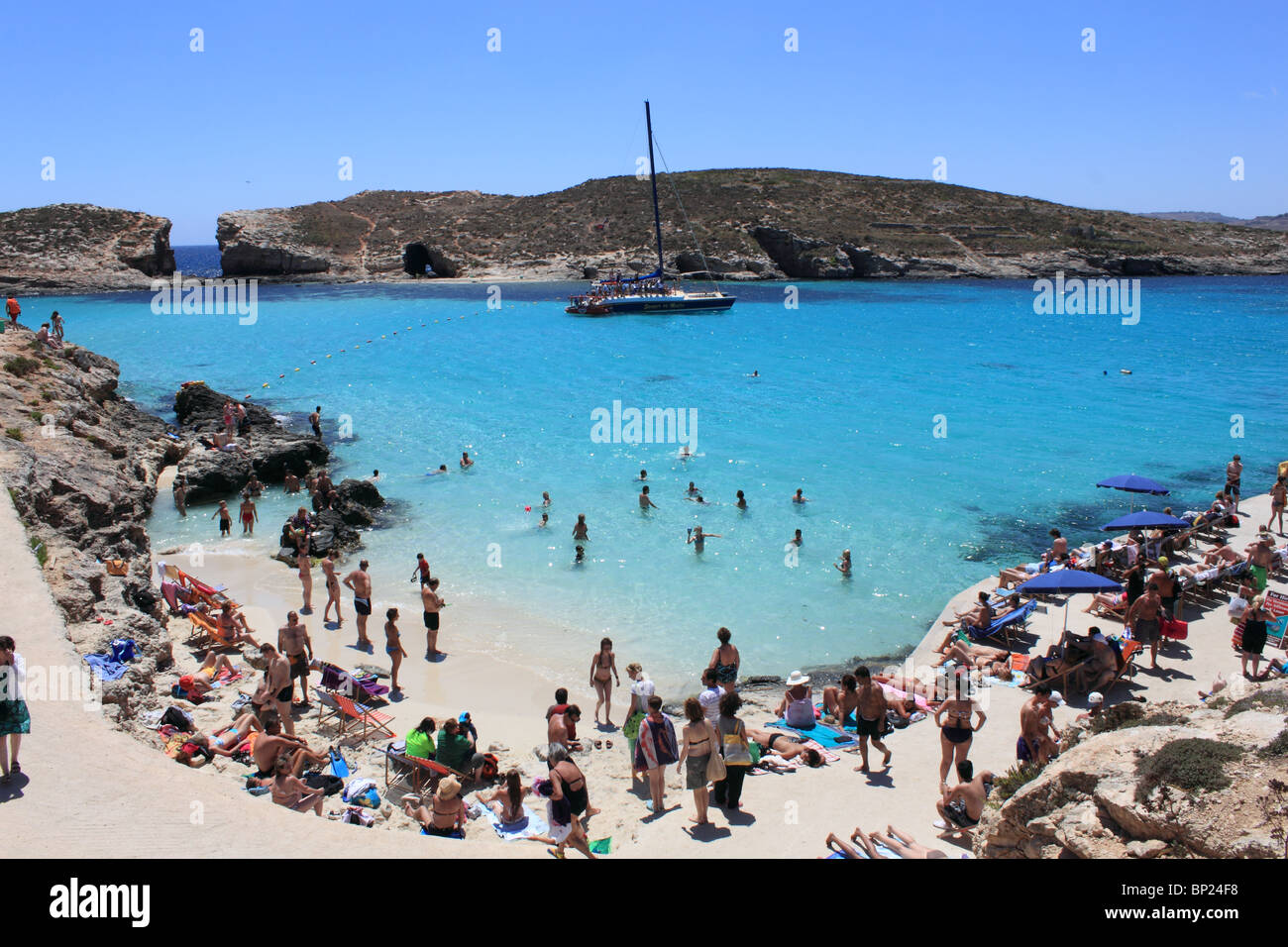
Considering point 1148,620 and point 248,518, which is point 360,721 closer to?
point 248,518

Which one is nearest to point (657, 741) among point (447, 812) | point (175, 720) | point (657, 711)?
point (657, 711)

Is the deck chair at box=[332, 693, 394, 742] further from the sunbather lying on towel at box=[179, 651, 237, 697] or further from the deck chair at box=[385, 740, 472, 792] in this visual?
the sunbather lying on towel at box=[179, 651, 237, 697]

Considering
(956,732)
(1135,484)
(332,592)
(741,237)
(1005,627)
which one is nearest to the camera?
(956,732)

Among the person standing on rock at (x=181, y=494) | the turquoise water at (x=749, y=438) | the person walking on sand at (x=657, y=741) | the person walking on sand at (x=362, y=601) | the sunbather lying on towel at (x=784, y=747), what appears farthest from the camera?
the person standing on rock at (x=181, y=494)

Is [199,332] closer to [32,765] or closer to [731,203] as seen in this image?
[32,765]

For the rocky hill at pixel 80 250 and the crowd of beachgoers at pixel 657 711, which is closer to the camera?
the crowd of beachgoers at pixel 657 711

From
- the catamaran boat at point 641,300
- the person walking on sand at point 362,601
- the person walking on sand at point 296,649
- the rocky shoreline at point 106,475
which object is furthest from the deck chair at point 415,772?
the catamaran boat at point 641,300

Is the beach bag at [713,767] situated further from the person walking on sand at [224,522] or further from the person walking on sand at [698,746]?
the person walking on sand at [224,522]
